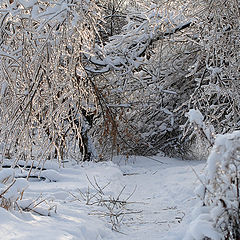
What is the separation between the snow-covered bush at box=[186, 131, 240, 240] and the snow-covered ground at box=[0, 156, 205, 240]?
0.54 meters

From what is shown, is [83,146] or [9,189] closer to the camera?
[9,189]

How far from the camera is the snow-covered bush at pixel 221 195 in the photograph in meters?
2.40

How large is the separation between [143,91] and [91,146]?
1.75 meters

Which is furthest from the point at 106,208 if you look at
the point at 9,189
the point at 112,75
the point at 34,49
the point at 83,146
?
the point at 112,75

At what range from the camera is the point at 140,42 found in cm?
796

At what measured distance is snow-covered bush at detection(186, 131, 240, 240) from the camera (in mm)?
2396

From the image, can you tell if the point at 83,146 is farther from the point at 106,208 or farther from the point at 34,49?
the point at 34,49

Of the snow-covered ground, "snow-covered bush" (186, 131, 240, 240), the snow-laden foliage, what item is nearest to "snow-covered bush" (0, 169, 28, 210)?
the snow-covered ground

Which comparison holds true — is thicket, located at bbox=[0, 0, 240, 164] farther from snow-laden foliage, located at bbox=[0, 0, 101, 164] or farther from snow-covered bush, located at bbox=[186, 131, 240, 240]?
snow-covered bush, located at bbox=[186, 131, 240, 240]

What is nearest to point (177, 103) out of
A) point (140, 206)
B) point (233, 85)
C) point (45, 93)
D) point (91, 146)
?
point (91, 146)

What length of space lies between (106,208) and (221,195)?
91.7 inches

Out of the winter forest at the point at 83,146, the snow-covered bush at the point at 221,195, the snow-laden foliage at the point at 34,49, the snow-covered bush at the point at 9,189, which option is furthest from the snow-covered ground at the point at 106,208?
the snow-laden foliage at the point at 34,49

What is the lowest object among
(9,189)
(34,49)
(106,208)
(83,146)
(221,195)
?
(106,208)

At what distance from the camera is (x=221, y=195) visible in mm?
2461
